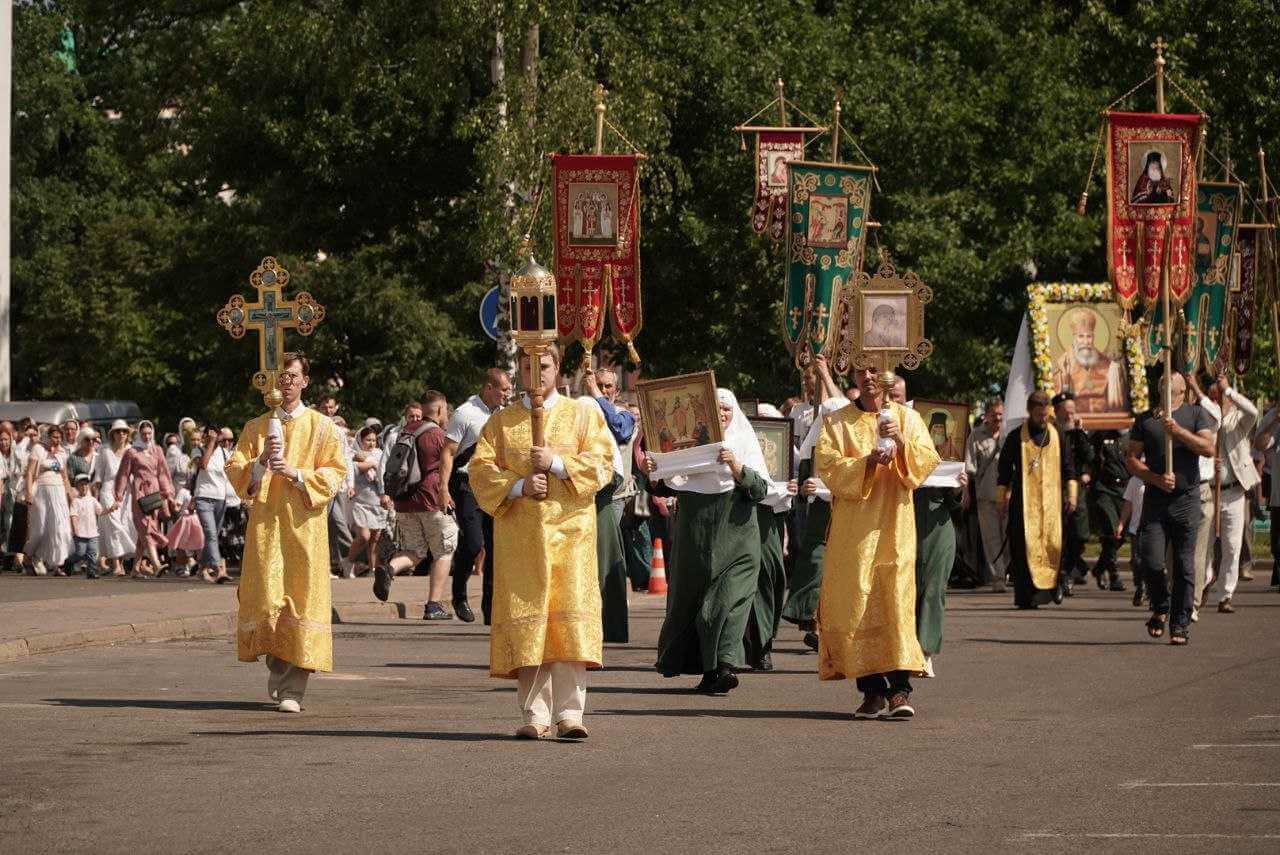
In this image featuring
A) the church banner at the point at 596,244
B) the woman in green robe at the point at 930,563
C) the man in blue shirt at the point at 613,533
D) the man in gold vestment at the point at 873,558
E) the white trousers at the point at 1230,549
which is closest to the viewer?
the man in gold vestment at the point at 873,558

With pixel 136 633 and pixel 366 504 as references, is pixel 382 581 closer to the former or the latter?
pixel 136 633

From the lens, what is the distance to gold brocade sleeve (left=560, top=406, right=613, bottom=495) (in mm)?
11047

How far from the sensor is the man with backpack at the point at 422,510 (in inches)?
751

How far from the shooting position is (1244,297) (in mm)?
26797

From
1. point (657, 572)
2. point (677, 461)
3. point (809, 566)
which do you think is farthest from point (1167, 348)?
point (657, 572)

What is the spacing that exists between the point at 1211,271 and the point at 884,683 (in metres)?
14.0

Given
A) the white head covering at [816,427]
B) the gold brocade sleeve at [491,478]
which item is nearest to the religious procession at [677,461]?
the gold brocade sleeve at [491,478]

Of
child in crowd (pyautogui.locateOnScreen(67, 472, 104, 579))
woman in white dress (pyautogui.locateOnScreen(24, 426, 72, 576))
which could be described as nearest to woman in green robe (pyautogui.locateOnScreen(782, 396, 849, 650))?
child in crowd (pyautogui.locateOnScreen(67, 472, 104, 579))

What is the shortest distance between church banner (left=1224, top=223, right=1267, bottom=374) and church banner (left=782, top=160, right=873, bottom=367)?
689cm

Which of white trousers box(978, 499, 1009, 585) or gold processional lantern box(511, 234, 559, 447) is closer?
gold processional lantern box(511, 234, 559, 447)

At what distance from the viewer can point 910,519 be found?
39.8 ft

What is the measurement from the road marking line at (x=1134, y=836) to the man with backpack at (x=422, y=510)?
11.1 m

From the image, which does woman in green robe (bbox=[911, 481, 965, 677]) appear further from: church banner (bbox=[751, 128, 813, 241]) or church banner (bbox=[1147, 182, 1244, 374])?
church banner (bbox=[1147, 182, 1244, 374])

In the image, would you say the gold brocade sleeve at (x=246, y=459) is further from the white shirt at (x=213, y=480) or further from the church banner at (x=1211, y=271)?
the church banner at (x=1211, y=271)
